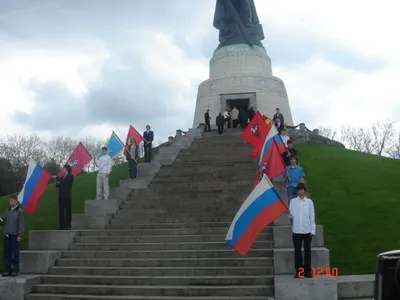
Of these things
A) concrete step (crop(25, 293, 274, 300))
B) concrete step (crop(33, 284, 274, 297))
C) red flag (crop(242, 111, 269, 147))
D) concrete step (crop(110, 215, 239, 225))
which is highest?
red flag (crop(242, 111, 269, 147))

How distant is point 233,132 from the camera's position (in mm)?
23344

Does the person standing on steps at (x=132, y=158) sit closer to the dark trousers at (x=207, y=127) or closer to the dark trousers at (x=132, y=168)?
the dark trousers at (x=132, y=168)

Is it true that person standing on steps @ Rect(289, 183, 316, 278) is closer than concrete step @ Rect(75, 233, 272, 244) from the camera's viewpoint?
Yes

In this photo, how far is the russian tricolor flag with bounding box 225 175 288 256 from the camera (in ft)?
24.9

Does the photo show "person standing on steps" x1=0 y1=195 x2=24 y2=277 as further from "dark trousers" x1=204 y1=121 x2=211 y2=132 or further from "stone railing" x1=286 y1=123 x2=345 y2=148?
"stone railing" x1=286 y1=123 x2=345 y2=148

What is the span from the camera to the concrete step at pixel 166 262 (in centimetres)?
870

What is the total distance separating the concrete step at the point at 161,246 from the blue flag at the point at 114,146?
482 cm

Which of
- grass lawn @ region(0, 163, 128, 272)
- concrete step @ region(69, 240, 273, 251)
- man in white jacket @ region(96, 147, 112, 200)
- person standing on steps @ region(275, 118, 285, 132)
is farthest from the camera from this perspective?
person standing on steps @ region(275, 118, 285, 132)

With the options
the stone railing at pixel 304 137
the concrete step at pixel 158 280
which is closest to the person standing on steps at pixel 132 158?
the concrete step at pixel 158 280

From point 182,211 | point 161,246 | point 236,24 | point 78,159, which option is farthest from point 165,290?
point 236,24

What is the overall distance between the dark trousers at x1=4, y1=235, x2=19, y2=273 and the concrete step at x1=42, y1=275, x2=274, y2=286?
76cm

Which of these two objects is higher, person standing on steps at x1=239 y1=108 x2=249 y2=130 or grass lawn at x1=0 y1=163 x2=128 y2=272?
person standing on steps at x1=239 y1=108 x2=249 y2=130

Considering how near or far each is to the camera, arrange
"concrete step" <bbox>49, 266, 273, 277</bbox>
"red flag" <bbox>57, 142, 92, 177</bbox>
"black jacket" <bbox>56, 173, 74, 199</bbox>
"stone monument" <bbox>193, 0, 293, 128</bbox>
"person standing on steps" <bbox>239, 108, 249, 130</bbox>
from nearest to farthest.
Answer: "concrete step" <bbox>49, 266, 273, 277</bbox> → "black jacket" <bbox>56, 173, 74, 199</bbox> → "red flag" <bbox>57, 142, 92, 177</bbox> → "person standing on steps" <bbox>239, 108, 249, 130</bbox> → "stone monument" <bbox>193, 0, 293, 128</bbox>
